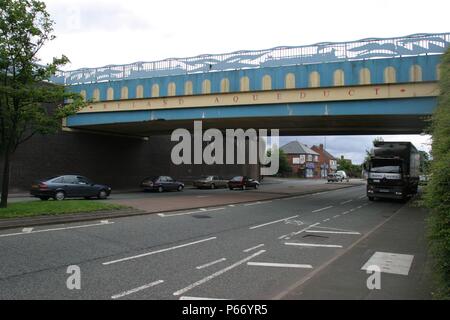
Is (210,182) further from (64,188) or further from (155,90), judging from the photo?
(64,188)

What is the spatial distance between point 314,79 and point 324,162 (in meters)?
97.4

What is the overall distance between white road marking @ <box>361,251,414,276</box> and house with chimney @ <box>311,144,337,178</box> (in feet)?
340

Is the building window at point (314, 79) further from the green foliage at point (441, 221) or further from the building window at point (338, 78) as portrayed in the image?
the green foliage at point (441, 221)

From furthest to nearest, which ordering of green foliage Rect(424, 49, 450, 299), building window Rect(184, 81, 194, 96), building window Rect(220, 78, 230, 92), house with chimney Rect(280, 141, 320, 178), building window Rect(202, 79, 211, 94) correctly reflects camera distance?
house with chimney Rect(280, 141, 320, 178) → building window Rect(184, 81, 194, 96) → building window Rect(202, 79, 211, 94) → building window Rect(220, 78, 230, 92) → green foliage Rect(424, 49, 450, 299)

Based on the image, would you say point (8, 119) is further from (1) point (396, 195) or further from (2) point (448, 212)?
(1) point (396, 195)

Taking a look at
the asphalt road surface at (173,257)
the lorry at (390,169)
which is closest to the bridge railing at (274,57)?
the lorry at (390,169)

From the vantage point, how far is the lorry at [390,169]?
24.8 meters

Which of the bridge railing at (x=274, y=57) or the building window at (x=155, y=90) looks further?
the building window at (x=155, y=90)

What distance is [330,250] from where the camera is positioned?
32.1 ft

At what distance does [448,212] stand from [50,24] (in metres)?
13.8

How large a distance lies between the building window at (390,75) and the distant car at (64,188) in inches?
643

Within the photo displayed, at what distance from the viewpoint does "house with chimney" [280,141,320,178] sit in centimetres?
9943

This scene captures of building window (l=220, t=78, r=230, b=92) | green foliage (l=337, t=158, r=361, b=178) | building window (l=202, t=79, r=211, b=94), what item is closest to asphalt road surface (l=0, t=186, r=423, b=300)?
building window (l=220, t=78, r=230, b=92)

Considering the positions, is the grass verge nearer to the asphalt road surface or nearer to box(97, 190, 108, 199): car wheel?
the asphalt road surface
